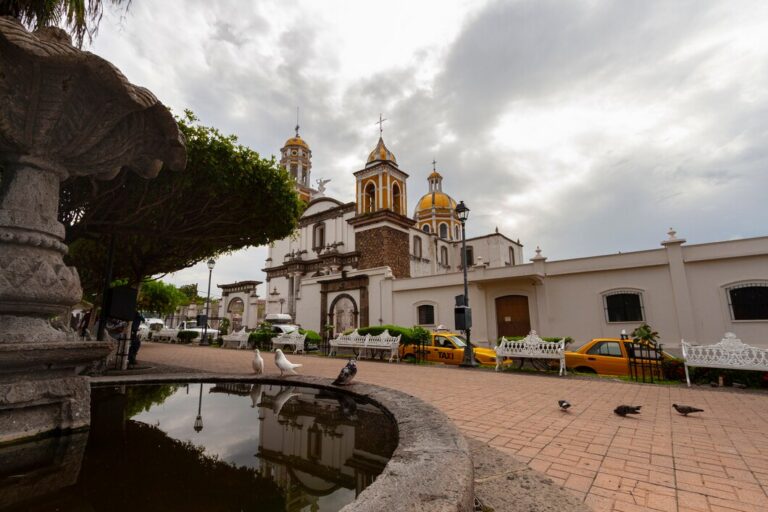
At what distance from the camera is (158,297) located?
35.1m

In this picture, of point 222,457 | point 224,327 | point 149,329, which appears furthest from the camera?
point 149,329

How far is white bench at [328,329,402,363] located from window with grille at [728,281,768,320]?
11765mm

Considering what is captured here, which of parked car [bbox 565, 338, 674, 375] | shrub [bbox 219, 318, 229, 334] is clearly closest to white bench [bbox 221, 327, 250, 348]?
shrub [bbox 219, 318, 229, 334]

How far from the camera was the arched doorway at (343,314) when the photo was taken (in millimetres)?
23033

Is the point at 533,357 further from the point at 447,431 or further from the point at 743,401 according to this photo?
the point at 447,431

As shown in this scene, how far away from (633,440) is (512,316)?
540 inches

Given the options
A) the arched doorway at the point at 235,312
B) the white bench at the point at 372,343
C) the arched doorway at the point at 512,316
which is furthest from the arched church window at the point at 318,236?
the arched doorway at the point at 512,316

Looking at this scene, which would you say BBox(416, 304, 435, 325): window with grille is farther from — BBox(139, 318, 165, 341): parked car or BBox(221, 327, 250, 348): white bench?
BBox(139, 318, 165, 341): parked car

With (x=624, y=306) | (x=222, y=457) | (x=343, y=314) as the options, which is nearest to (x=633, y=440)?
(x=222, y=457)

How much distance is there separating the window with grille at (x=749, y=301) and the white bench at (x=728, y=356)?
516 centimetres

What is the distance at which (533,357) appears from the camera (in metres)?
10.4

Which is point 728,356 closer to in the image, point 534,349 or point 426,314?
point 534,349

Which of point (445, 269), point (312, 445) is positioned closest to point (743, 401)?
point (312, 445)

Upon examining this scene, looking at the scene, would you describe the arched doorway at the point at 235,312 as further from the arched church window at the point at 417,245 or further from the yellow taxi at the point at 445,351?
the yellow taxi at the point at 445,351
